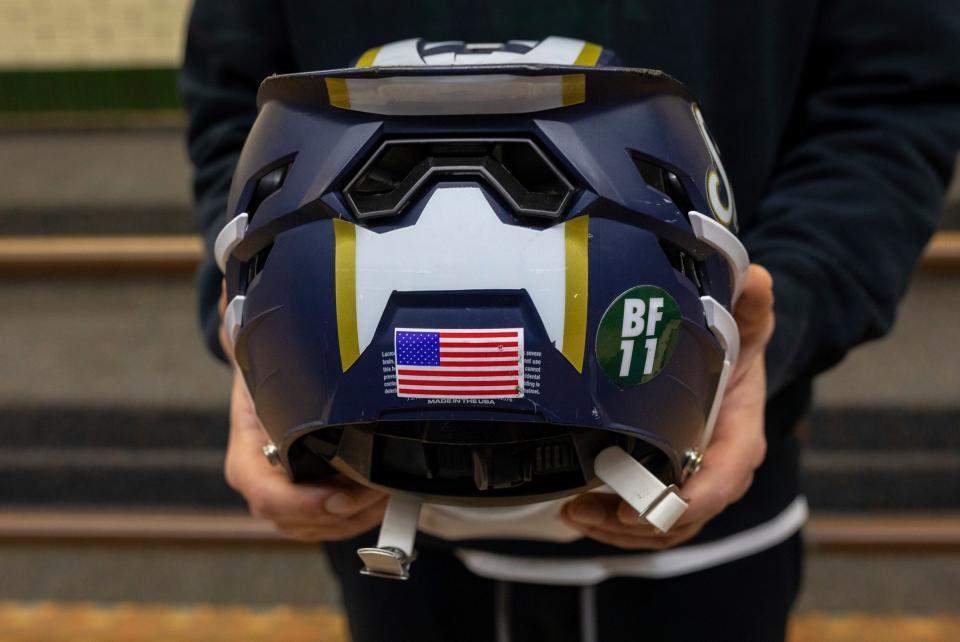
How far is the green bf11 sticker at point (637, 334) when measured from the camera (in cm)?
50

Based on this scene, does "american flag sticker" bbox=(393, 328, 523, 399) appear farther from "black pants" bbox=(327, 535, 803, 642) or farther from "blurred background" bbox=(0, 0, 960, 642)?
"blurred background" bbox=(0, 0, 960, 642)

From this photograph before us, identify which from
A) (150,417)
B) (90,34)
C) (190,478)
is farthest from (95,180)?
(190,478)

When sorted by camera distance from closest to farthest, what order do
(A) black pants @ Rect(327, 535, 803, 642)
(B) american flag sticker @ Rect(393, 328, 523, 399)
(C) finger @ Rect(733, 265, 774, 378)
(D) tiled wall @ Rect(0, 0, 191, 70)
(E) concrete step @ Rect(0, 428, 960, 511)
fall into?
(B) american flag sticker @ Rect(393, 328, 523, 399), (C) finger @ Rect(733, 265, 774, 378), (A) black pants @ Rect(327, 535, 803, 642), (E) concrete step @ Rect(0, 428, 960, 511), (D) tiled wall @ Rect(0, 0, 191, 70)

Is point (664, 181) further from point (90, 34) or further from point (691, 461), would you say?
point (90, 34)

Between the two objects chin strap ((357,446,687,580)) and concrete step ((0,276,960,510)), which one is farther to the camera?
concrete step ((0,276,960,510))

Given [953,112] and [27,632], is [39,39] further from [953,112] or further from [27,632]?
[953,112]

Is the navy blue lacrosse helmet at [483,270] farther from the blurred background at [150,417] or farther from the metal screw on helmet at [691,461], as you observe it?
the blurred background at [150,417]

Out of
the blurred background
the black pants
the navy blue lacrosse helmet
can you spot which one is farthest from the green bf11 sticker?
the blurred background

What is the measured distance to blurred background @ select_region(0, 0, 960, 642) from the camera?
1.58 m

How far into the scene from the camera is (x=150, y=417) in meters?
1.86

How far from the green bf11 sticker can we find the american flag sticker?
0.05m

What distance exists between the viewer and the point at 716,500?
572 mm

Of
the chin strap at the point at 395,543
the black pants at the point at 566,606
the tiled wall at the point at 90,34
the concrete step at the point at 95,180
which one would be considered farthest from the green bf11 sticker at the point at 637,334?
the tiled wall at the point at 90,34

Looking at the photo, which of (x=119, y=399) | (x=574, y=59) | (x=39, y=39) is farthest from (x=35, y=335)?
(x=574, y=59)
